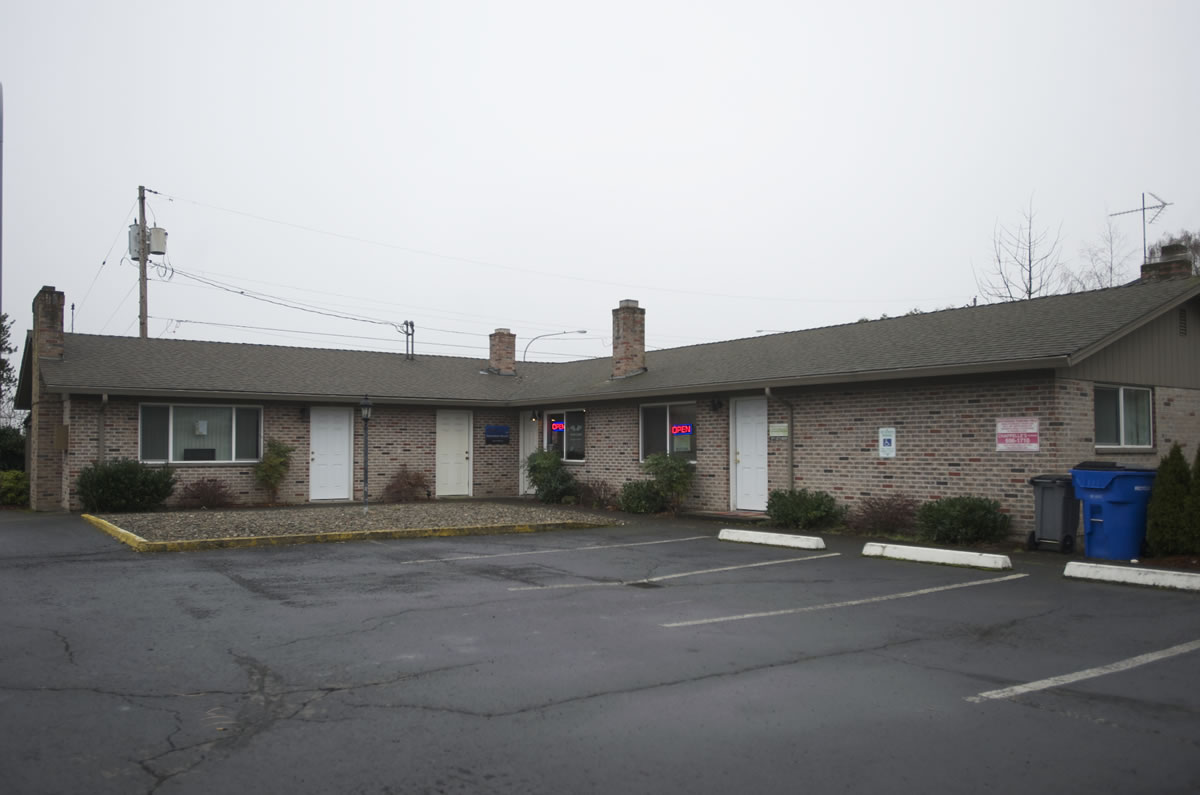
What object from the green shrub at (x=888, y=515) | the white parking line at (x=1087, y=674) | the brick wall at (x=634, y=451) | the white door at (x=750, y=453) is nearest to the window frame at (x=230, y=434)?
the brick wall at (x=634, y=451)

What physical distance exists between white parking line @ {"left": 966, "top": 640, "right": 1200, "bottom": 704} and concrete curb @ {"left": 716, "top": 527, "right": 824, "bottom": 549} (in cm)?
593

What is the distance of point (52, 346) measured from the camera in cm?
1964

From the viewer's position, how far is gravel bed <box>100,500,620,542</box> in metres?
13.7

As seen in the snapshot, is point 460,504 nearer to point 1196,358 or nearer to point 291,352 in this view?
point 291,352

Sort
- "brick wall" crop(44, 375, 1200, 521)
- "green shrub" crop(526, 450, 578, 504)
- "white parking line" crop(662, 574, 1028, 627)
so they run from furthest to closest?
"green shrub" crop(526, 450, 578, 504)
"brick wall" crop(44, 375, 1200, 521)
"white parking line" crop(662, 574, 1028, 627)

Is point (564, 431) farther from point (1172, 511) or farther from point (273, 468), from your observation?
point (1172, 511)

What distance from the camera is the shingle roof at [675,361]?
13.6 meters

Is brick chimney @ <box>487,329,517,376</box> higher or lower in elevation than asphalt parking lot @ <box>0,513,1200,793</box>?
higher

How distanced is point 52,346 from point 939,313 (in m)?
18.8

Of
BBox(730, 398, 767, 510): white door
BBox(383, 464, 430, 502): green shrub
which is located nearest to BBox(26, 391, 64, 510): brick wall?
BBox(383, 464, 430, 502): green shrub

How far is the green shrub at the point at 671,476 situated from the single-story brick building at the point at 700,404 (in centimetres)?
34

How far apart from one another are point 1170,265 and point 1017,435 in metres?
7.04

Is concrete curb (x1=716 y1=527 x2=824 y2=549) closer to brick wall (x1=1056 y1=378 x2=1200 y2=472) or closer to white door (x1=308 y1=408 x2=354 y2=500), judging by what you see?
brick wall (x1=1056 y1=378 x2=1200 y2=472)

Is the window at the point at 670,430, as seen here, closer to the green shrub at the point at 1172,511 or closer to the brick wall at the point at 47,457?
the green shrub at the point at 1172,511
